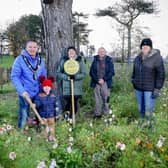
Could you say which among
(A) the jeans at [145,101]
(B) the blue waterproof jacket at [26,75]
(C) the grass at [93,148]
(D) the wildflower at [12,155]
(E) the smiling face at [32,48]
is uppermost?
(E) the smiling face at [32,48]

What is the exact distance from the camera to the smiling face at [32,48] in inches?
273

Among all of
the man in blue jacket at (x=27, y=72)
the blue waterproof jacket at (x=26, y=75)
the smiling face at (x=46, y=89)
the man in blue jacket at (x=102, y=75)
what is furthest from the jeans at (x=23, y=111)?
the man in blue jacket at (x=102, y=75)

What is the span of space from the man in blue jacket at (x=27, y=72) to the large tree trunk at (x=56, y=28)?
1.97 metres

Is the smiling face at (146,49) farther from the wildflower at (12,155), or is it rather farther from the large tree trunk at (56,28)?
the wildflower at (12,155)

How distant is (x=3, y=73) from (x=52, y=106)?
15.8 metres

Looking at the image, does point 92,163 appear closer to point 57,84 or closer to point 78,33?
point 57,84

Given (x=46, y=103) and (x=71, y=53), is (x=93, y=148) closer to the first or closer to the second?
(x=46, y=103)

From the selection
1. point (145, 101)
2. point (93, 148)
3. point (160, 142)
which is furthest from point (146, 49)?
point (160, 142)

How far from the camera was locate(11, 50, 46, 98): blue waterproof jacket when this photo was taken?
275 inches

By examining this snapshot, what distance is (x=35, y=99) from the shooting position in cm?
708

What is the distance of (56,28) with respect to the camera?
9.12 meters

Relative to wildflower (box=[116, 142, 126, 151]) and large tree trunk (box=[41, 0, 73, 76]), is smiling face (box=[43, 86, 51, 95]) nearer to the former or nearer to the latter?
wildflower (box=[116, 142, 126, 151])

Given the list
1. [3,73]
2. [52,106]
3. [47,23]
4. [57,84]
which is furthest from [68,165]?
[3,73]

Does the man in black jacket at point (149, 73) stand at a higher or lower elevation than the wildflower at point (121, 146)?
higher
